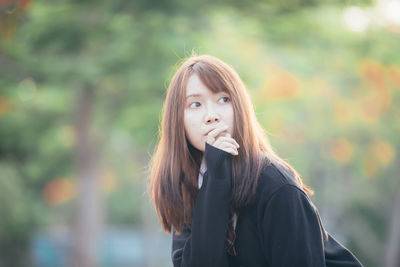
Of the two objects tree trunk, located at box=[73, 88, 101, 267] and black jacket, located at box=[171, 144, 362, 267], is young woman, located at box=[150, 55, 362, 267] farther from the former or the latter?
tree trunk, located at box=[73, 88, 101, 267]

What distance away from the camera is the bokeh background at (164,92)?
27.3ft

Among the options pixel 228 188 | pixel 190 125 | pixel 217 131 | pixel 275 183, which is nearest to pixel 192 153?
pixel 190 125

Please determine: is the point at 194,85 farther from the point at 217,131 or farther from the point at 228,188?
the point at 228,188

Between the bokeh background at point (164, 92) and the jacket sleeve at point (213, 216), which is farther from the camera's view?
the bokeh background at point (164, 92)

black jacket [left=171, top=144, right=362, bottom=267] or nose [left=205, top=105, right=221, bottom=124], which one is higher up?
nose [left=205, top=105, right=221, bottom=124]

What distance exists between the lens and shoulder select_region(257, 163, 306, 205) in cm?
198

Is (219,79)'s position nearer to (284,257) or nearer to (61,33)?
(284,257)

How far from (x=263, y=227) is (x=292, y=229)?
0.14 m

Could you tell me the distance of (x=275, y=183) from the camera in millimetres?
2004

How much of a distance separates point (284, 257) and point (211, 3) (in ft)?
21.5

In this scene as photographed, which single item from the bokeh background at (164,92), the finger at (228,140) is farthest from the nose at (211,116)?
the bokeh background at (164,92)

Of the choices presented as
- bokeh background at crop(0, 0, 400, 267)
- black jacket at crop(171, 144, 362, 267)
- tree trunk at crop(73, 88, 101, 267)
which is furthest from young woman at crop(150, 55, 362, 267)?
tree trunk at crop(73, 88, 101, 267)

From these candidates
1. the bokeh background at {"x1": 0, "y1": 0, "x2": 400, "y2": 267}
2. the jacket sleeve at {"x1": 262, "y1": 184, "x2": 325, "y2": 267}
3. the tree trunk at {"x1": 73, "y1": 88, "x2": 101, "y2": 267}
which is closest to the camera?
the jacket sleeve at {"x1": 262, "y1": 184, "x2": 325, "y2": 267}

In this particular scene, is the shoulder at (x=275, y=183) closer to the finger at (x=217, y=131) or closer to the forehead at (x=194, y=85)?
the finger at (x=217, y=131)
